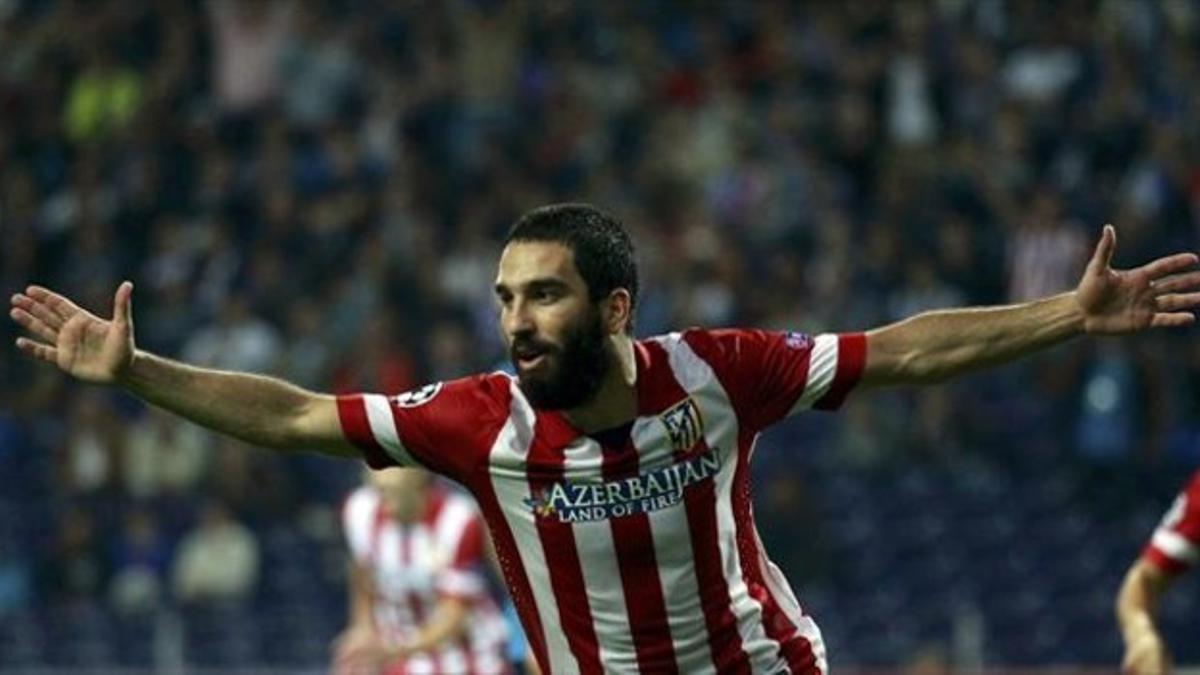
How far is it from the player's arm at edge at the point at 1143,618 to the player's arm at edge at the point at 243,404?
8.59ft

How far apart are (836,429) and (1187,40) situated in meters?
3.13

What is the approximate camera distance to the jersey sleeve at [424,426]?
6758 mm

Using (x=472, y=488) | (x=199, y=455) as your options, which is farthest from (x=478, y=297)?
(x=472, y=488)

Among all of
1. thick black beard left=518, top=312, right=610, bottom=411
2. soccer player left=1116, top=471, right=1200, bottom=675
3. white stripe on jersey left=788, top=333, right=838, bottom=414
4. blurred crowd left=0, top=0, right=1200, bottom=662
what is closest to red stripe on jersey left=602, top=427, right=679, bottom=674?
thick black beard left=518, top=312, right=610, bottom=411

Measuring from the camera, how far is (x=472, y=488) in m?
6.86

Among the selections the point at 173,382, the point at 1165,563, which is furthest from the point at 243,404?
the point at 1165,563

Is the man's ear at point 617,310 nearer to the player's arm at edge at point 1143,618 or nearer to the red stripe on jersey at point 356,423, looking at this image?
the red stripe on jersey at point 356,423

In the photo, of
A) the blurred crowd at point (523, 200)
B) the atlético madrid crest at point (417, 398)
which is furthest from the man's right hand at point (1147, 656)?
the blurred crowd at point (523, 200)

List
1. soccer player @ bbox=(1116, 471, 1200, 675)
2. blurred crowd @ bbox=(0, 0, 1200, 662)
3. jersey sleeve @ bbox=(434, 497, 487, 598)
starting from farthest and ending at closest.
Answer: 1. blurred crowd @ bbox=(0, 0, 1200, 662)
2. jersey sleeve @ bbox=(434, 497, 487, 598)
3. soccer player @ bbox=(1116, 471, 1200, 675)

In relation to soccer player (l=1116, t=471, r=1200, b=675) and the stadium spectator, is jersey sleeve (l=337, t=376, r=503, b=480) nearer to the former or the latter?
soccer player (l=1116, t=471, r=1200, b=675)

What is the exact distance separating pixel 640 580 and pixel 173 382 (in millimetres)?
1183

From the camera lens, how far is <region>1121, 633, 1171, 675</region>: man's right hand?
8117mm

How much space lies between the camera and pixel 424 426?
22.2 ft

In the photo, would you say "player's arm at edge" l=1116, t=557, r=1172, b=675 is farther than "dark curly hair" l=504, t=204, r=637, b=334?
Yes
